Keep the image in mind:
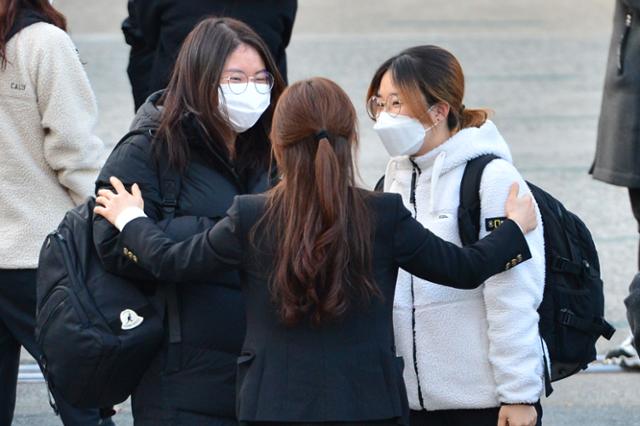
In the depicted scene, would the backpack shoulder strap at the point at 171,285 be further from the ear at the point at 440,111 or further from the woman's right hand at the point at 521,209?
the woman's right hand at the point at 521,209

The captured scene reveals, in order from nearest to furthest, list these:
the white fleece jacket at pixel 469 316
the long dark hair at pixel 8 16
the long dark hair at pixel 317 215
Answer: the long dark hair at pixel 317 215 → the white fleece jacket at pixel 469 316 → the long dark hair at pixel 8 16

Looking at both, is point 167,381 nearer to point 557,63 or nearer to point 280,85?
point 280,85

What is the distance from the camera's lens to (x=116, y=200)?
3133 millimetres

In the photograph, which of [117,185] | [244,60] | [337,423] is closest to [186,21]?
[244,60]

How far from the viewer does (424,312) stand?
3.30m

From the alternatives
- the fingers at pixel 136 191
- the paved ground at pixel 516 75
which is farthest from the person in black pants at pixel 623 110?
the fingers at pixel 136 191

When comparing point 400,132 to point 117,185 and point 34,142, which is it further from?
point 34,142

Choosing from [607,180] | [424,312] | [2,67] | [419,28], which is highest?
[2,67]

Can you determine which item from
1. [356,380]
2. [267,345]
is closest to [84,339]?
[267,345]

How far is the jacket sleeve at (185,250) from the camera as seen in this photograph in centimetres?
289

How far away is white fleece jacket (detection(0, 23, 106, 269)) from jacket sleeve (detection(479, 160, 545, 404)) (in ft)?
4.69

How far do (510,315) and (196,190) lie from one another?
2.80 ft

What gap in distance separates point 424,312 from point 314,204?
600mm

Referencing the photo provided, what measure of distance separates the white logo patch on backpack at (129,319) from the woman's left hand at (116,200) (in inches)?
8.9
